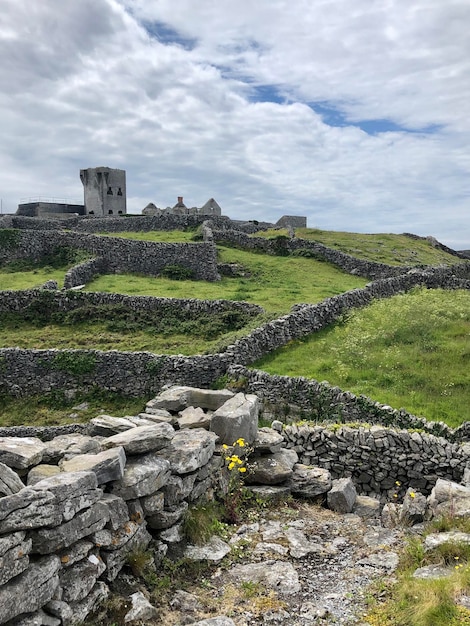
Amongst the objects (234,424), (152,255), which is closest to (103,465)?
(234,424)

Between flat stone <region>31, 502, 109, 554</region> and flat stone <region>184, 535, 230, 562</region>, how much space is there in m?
1.86

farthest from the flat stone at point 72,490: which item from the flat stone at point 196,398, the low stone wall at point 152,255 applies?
the low stone wall at point 152,255

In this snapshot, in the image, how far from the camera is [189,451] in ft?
28.8

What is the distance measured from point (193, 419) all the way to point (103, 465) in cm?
416

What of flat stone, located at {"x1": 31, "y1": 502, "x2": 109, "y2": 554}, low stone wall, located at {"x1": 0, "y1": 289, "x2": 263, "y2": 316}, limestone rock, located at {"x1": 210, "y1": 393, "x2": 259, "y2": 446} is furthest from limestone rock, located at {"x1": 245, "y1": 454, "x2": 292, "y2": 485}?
low stone wall, located at {"x1": 0, "y1": 289, "x2": 263, "y2": 316}

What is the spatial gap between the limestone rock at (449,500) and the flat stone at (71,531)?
5.81 m

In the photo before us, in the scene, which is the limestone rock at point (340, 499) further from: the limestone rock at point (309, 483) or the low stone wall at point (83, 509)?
the low stone wall at point (83, 509)

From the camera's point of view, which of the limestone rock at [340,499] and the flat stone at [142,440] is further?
the limestone rock at [340,499]

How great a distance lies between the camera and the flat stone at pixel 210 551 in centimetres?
792

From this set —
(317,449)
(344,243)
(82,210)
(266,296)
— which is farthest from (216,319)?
(82,210)

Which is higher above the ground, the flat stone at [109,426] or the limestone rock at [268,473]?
the flat stone at [109,426]

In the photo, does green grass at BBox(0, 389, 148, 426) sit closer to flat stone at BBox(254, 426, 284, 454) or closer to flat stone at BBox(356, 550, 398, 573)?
flat stone at BBox(254, 426, 284, 454)

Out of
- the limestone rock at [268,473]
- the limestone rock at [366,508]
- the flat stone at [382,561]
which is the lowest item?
the limestone rock at [366,508]

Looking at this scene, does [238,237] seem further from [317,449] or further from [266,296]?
[317,449]
